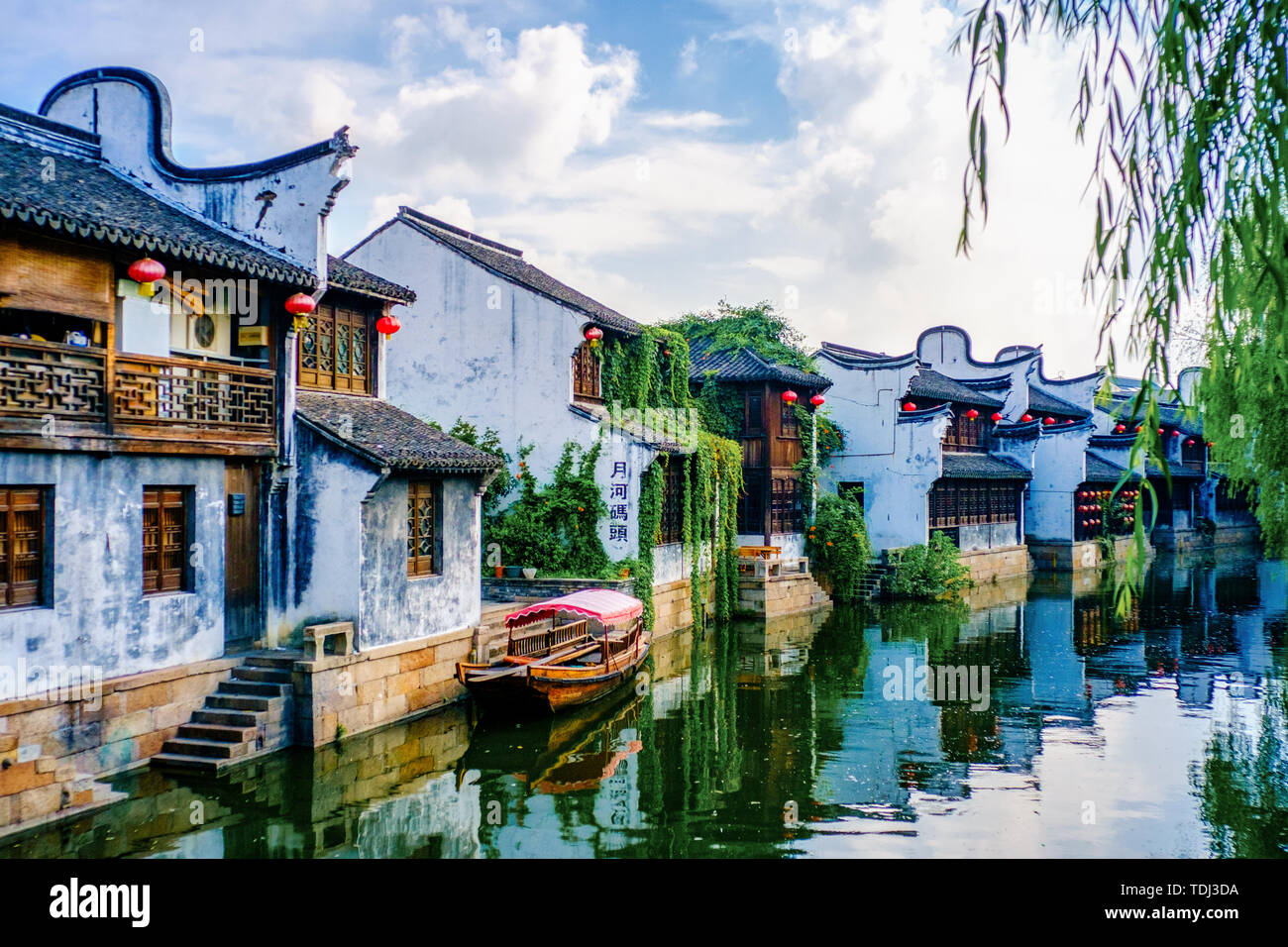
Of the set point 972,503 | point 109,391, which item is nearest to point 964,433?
point 972,503

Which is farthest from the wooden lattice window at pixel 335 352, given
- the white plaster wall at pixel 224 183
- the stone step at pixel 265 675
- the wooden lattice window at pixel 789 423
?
the wooden lattice window at pixel 789 423

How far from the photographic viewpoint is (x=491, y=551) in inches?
776

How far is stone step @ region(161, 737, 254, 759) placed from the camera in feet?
35.8

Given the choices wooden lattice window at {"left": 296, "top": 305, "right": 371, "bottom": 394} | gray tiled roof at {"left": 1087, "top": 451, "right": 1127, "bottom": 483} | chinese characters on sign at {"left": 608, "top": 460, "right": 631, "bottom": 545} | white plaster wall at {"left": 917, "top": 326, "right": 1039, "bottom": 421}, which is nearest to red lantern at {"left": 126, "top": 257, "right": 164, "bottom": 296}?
wooden lattice window at {"left": 296, "top": 305, "right": 371, "bottom": 394}

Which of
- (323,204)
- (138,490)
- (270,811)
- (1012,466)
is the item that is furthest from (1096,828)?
(1012,466)

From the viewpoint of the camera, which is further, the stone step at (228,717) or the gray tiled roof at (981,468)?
the gray tiled roof at (981,468)

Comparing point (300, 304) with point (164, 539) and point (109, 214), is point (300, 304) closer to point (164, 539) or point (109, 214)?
point (109, 214)

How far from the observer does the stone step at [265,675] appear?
470 inches

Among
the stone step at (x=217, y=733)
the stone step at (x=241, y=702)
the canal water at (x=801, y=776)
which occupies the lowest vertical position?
the canal water at (x=801, y=776)

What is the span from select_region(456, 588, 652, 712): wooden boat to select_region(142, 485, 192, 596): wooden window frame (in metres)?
4.10

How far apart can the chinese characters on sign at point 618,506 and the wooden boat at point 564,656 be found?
9.25ft

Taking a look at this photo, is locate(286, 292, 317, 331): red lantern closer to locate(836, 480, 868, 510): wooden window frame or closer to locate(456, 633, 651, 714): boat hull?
locate(456, 633, 651, 714): boat hull

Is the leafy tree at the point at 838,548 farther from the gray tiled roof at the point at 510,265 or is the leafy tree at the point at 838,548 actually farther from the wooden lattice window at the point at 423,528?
the wooden lattice window at the point at 423,528

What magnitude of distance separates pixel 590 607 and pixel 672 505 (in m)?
6.84
